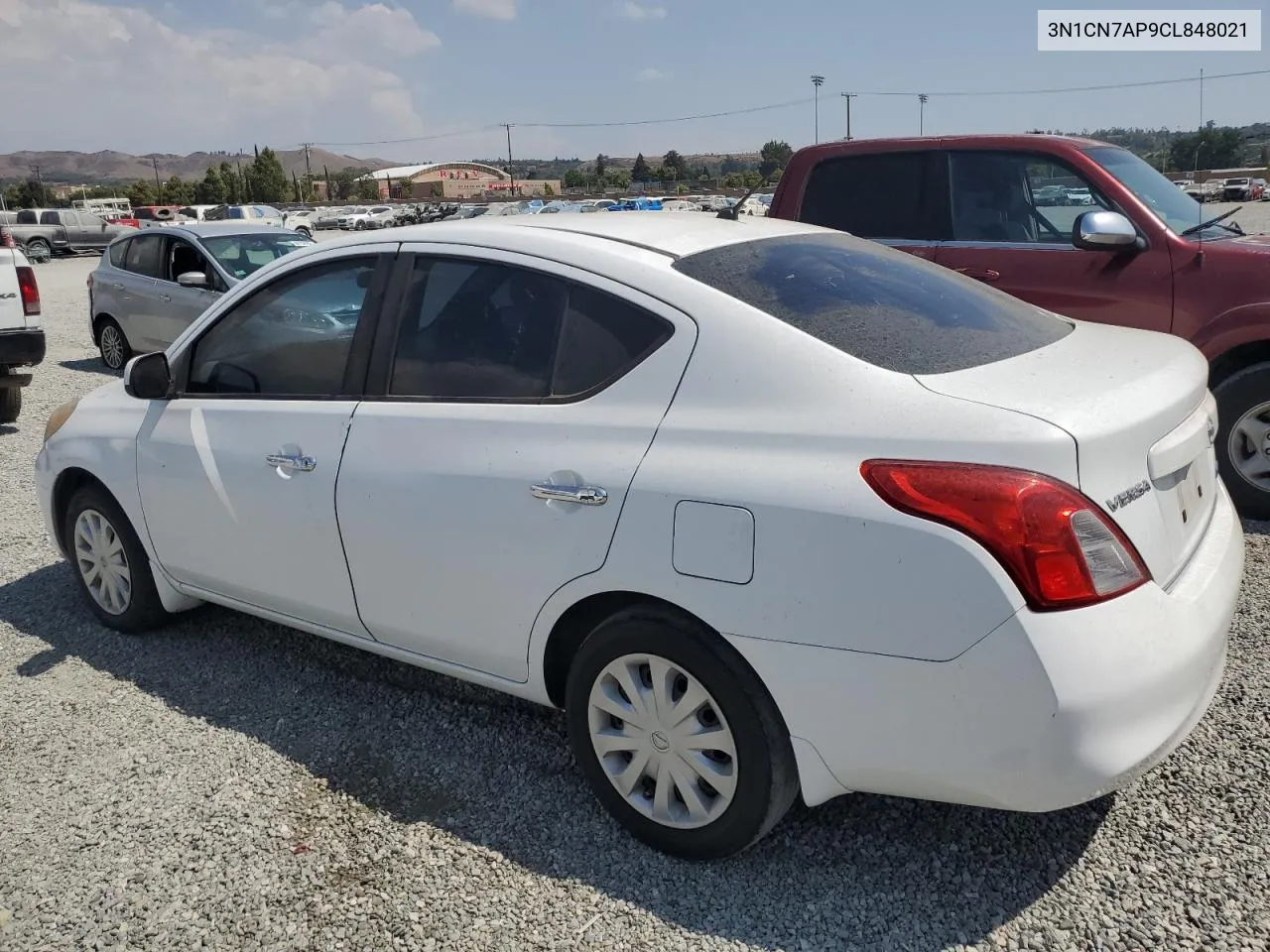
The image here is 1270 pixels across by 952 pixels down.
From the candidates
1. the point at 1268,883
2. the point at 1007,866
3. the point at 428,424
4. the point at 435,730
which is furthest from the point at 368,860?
the point at 1268,883

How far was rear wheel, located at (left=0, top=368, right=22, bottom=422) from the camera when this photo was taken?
29.1 feet

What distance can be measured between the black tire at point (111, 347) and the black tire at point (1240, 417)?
10.7 metres

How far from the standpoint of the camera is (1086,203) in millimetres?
5695

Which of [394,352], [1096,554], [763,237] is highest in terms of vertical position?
[763,237]

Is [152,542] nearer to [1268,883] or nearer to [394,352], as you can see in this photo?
[394,352]

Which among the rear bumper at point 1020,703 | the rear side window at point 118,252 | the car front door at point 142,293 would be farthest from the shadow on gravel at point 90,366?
the rear bumper at point 1020,703

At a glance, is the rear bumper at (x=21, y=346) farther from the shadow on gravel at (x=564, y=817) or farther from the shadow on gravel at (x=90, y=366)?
the shadow on gravel at (x=564, y=817)

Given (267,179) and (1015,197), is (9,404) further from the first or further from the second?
(267,179)

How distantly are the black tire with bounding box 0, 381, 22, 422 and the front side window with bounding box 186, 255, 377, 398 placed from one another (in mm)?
6172

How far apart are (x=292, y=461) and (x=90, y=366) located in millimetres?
10605

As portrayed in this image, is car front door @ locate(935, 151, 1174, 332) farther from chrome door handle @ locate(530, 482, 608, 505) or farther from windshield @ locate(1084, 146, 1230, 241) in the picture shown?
chrome door handle @ locate(530, 482, 608, 505)

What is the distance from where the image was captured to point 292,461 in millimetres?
3410

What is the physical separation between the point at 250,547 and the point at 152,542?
710mm

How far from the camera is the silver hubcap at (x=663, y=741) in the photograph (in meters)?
2.60
